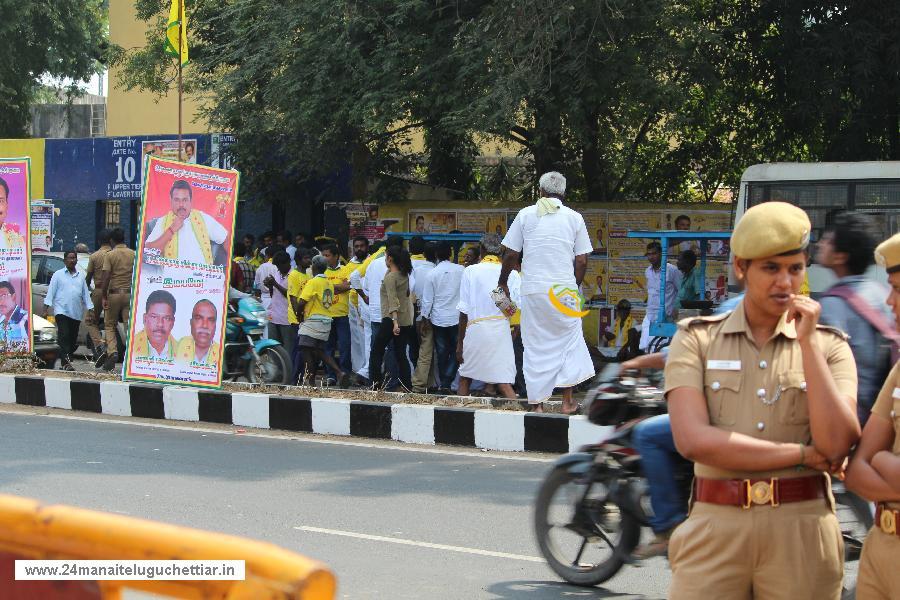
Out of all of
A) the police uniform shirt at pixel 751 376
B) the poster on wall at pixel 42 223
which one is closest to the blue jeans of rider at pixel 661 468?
the police uniform shirt at pixel 751 376

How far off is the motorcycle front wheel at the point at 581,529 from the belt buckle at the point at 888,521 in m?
2.48

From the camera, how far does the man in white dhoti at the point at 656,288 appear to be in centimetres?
1544

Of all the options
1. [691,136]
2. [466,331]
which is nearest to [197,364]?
[466,331]

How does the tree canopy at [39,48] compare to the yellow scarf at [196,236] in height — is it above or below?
above

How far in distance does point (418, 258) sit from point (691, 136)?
327 inches

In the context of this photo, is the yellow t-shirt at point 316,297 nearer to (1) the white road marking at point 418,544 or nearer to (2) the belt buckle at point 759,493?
(1) the white road marking at point 418,544

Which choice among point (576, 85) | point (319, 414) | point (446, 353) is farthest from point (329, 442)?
point (576, 85)

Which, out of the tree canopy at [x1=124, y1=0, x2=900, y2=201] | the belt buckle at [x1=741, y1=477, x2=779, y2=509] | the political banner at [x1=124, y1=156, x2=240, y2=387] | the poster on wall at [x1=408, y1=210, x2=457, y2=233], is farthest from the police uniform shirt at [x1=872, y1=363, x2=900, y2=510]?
the poster on wall at [x1=408, y1=210, x2=457, y2=233]

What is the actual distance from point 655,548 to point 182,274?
7.34 meters

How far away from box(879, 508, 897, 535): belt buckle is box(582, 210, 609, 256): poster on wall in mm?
16043

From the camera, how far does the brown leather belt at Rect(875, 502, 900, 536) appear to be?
2.97 metres

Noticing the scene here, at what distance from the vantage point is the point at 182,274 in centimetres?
1171

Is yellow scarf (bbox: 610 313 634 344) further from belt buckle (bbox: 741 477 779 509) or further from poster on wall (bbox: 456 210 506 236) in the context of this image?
belt buckle (bbox: 741 477 779 509)

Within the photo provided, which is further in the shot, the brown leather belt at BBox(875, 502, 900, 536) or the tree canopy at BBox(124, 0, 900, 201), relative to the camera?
the tree canopy at BBox(124, 0, 900, 201)
